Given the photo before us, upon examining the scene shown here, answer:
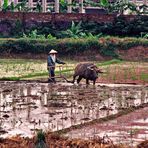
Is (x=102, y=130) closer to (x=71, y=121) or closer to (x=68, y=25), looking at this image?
(x=71, y=121)

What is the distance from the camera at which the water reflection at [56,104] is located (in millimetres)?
11188

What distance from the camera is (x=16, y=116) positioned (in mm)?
11961

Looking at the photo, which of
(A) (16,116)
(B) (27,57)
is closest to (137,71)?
(B) (27,57)

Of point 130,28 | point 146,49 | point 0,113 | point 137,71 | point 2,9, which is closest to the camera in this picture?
point 0,113

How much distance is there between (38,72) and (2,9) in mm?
11959

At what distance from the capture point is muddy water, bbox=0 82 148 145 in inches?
428

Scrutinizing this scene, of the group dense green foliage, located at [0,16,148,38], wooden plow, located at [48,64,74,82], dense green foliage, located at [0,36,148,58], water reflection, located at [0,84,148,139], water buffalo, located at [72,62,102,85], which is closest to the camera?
water reflection, located at [0,84,148,139]

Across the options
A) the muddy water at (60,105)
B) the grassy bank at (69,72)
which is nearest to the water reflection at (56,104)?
the muddy water at (60,105)

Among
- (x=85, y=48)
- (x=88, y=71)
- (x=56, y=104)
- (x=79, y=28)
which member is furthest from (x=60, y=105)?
Answer: (x=79, y=28)

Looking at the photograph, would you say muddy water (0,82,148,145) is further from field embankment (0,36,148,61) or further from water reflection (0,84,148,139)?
field embankment (0,36,148,61)

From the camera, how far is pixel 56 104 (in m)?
13.6

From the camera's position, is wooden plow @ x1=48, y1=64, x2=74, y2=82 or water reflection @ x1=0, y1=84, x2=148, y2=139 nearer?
water reflection @ x1=0, y1=84, x2=148, y2=139

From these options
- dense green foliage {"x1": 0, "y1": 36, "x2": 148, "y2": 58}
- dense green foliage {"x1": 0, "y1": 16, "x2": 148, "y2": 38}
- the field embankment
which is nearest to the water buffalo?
the field embankment

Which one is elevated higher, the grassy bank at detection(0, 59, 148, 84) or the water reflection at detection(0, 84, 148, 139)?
the water reflection at detection(0, 84, 148, 139)
